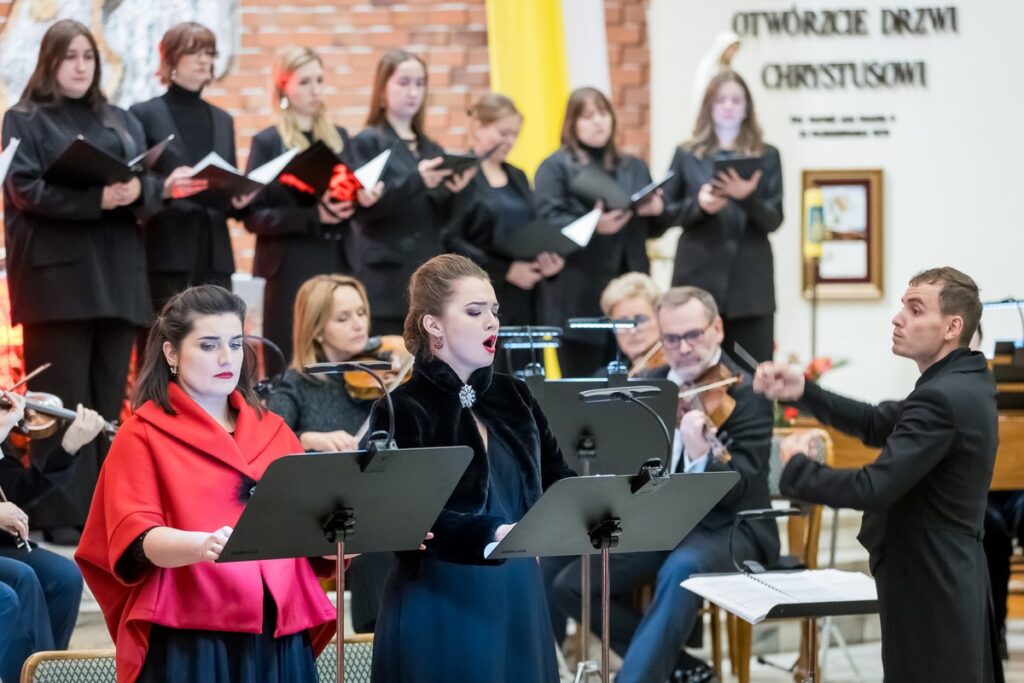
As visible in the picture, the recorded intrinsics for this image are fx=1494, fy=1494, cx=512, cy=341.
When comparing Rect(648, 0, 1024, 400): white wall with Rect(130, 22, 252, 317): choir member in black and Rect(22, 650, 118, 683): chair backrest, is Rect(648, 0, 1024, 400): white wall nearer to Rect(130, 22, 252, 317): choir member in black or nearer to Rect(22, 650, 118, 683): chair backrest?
Rect(130, 22, 252, 317): choir member in black

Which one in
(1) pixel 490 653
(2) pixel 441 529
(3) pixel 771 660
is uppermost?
(2) pixel 441 529

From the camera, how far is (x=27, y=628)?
147 inches

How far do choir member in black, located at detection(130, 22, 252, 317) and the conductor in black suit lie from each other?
2486 mm

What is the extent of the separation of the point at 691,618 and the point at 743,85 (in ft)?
8.34

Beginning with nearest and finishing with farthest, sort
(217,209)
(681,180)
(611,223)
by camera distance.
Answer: (217,209) < (611,223) < (681,180)

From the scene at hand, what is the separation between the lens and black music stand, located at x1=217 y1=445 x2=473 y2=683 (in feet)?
8.59

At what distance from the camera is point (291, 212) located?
5324mm

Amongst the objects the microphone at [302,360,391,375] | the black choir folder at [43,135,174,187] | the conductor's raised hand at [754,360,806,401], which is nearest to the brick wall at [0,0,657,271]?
the black choir folder at [43,135,174,187]

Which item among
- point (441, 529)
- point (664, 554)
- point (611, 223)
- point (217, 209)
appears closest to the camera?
point (441, 529)

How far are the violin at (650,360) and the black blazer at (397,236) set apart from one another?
2.98 ft

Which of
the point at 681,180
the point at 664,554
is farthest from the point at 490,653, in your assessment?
the point at 681,180

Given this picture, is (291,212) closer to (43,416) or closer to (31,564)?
(43,416)

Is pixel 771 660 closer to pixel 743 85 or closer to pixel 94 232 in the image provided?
pixel 743 85

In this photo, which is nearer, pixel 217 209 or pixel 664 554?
pixel 664 554
